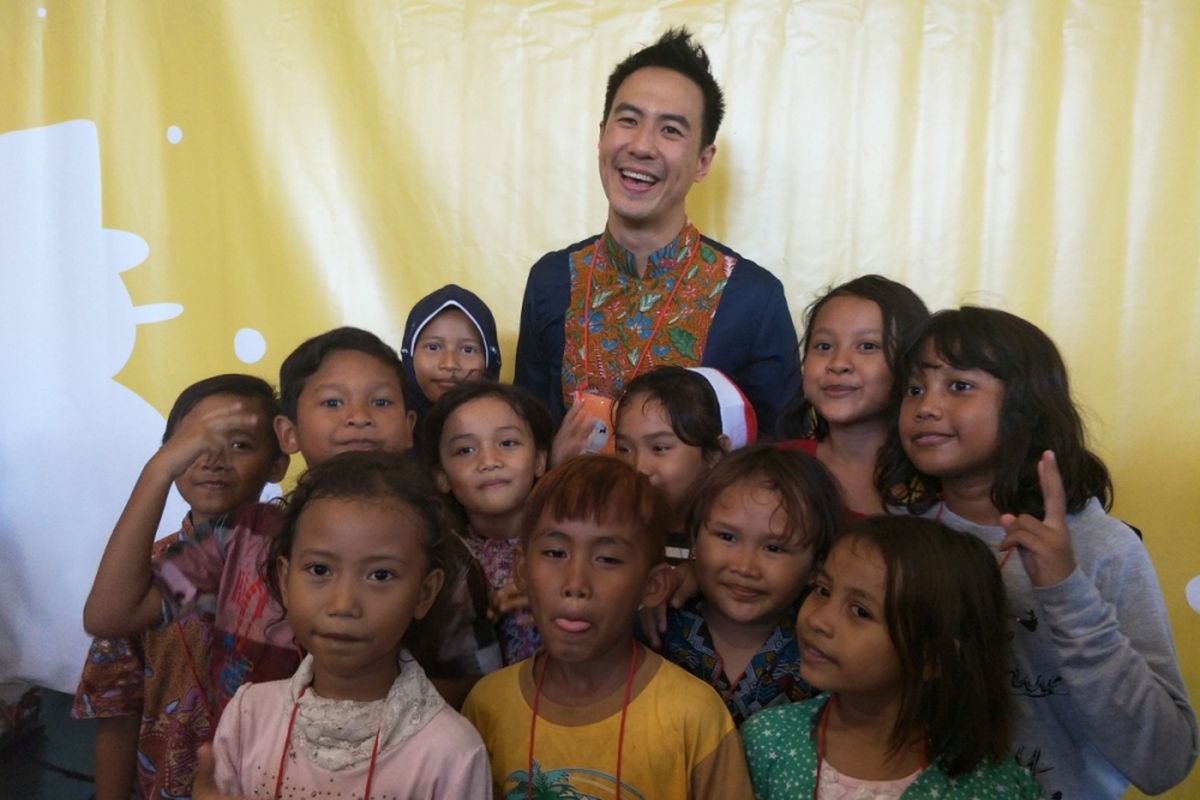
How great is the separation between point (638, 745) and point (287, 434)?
932mm

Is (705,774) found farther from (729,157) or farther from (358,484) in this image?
(729,157)

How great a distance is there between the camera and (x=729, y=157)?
278 cm

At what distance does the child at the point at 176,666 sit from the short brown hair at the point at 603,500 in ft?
2.04

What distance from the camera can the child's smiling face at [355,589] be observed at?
140 centimetres

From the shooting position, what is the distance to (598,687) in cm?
147

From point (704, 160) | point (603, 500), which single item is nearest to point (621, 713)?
point (603, 500)

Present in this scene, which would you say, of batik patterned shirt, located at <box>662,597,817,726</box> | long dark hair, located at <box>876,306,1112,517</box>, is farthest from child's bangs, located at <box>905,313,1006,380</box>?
batik patterned shirt, located at <box>662,597,817,726</box>

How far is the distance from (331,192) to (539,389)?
0.92m

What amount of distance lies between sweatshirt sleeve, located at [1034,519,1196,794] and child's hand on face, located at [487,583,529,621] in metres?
0.78

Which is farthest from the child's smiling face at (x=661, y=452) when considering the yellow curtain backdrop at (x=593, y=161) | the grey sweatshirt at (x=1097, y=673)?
the yellow curtain backdrop at (x=593, y=161)

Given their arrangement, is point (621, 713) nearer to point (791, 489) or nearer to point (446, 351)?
point (791, 489)

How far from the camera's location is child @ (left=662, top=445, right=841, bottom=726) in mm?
1561

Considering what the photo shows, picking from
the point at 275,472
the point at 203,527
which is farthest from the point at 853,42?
the point at 203,527

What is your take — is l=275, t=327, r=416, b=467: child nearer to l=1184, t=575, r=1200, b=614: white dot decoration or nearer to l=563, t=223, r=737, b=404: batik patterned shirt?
l=563, t=223, r=737, b=404: batik patterned shirt
